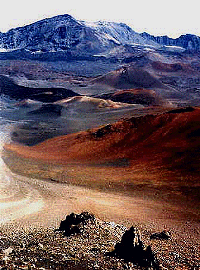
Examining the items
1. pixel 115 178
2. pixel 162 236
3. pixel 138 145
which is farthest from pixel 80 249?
pixel 138 145

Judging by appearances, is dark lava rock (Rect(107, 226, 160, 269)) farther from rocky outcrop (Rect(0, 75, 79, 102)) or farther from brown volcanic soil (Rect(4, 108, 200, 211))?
rocky outcrop (Rect(0, 75, 79, 102))

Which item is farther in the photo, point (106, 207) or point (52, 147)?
point (52, 147)

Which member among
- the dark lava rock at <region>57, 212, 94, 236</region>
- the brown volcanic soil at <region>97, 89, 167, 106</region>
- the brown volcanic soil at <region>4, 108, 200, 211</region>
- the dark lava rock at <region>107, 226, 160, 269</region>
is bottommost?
the brown volcanic soil at <region>97, 89, 167, 106</region>

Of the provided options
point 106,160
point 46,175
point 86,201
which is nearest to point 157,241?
point 86,201

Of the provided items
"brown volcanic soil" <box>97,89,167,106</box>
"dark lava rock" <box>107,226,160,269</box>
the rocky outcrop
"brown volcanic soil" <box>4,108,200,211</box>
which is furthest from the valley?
the rocky outcrop

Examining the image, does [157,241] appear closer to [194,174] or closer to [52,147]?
[194,174]

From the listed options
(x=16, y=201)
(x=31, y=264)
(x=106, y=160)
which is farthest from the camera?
(x=106, y=160)
